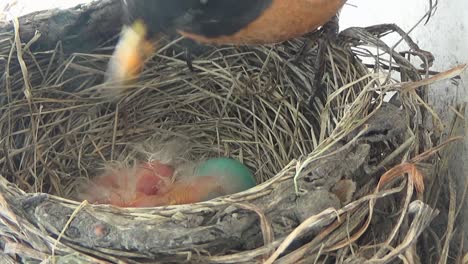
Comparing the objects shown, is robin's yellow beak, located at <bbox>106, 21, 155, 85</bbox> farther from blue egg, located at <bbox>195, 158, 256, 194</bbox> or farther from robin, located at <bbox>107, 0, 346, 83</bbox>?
blue egg, located at <bbox>195, 158, 256, 194</bbox>

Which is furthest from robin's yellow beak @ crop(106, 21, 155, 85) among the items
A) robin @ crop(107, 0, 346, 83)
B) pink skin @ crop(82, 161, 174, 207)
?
pink skin @ crop(82, 161, 174, 207)

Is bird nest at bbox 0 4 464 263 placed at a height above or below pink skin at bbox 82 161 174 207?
above

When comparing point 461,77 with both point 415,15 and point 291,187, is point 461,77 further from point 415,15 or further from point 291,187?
point 291,187

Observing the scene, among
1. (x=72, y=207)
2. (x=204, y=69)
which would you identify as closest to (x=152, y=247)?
(x=72, y=207)

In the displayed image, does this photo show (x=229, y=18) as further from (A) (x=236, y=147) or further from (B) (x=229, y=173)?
(A) (x=236, y=147)

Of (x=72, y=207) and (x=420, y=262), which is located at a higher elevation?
(x=72, y=207)

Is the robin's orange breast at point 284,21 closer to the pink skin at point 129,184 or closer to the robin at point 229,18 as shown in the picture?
the robin at point 229,18

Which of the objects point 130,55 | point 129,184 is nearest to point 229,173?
point 129,184

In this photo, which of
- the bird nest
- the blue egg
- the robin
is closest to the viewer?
the bird nest
